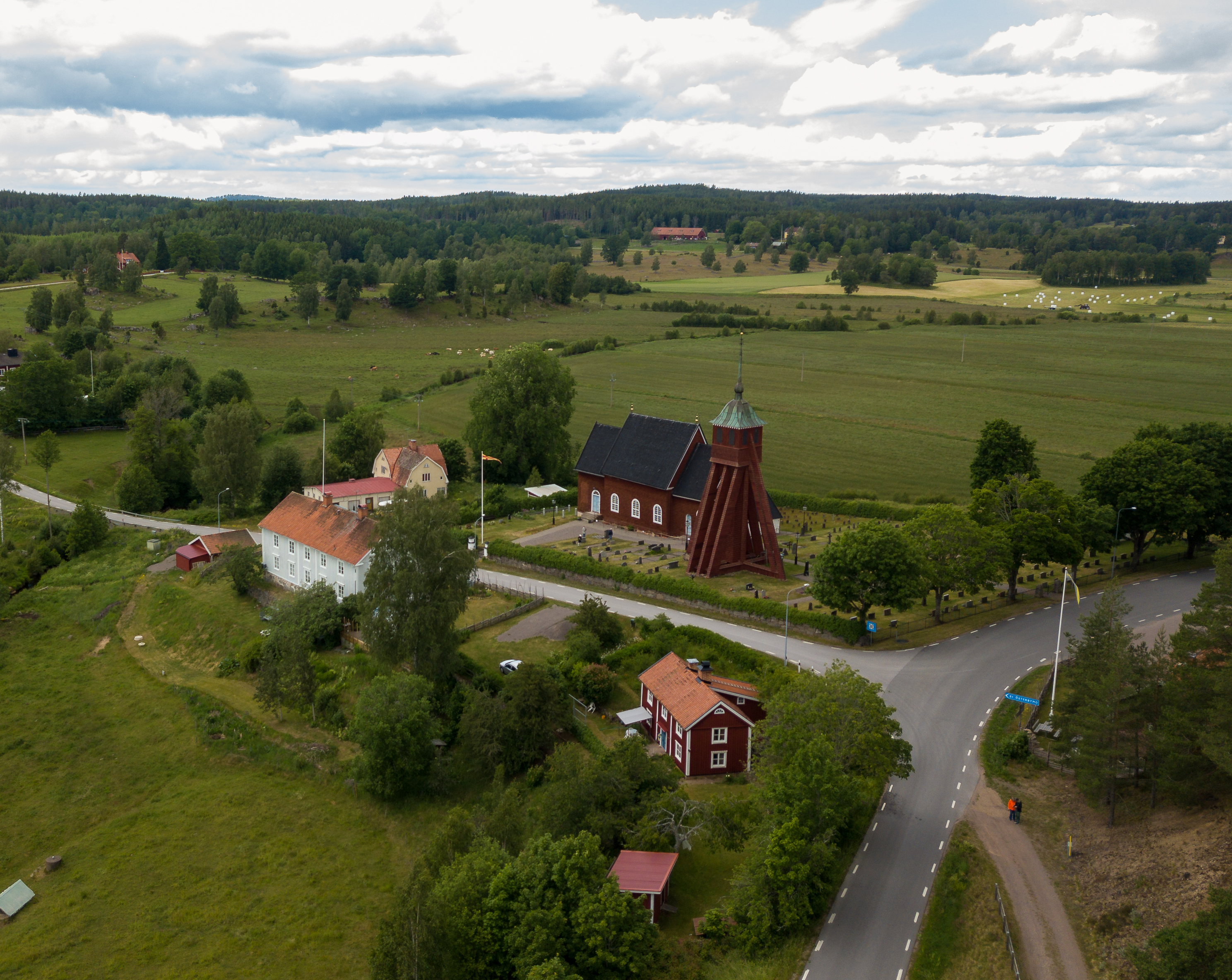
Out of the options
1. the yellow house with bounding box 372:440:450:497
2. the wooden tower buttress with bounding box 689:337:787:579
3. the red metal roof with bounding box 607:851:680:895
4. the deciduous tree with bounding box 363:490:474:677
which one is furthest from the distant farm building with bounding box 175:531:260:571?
the red metal roof with bounding box 607:851:680:895

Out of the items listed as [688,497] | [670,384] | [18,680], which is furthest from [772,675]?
[670,384]

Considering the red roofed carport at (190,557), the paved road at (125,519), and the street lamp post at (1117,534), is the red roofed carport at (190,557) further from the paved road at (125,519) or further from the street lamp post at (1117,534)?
the street lamp post at (1117,534)

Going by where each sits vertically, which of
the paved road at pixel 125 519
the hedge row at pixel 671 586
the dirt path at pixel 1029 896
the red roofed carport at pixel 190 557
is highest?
the hedge row at pixel 671 586

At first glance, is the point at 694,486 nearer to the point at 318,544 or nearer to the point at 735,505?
the point at 735,505

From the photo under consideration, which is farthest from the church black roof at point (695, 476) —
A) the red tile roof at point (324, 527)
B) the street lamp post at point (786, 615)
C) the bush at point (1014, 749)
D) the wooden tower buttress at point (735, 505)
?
the bush at point (1014, 749)

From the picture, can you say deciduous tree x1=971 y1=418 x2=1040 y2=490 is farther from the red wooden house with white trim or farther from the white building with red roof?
the white building with red roof
